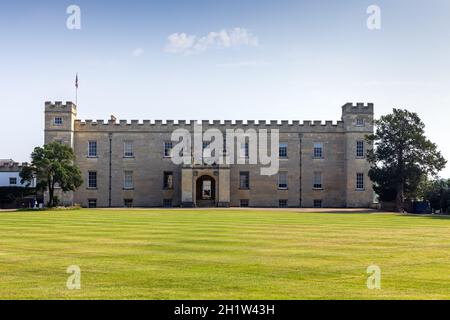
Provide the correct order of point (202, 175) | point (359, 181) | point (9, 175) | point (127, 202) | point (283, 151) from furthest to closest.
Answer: point (9, 175) → point (283, 151) → point (127, 202) → point (359, 181) → point (202, 175)

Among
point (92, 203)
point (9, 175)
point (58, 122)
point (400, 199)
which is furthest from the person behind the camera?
point (9, 175)

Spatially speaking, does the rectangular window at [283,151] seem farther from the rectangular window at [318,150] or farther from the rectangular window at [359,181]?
the rectangular window at [359,181]

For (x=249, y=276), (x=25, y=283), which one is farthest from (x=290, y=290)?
(x=25, y=283)

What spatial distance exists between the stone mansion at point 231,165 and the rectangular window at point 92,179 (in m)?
0.10

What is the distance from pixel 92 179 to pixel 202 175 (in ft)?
37.9

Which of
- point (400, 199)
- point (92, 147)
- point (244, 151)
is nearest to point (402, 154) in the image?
point (400, 199)

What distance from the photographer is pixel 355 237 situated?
18.8m

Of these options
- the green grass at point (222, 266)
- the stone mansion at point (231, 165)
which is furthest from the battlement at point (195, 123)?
the green grass at point (222, 266)

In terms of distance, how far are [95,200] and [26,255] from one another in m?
47.2

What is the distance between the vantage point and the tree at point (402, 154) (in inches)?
1891

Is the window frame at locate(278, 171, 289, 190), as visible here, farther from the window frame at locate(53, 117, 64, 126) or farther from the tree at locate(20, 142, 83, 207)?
the window frame at locate(53, 117, 64, 126)

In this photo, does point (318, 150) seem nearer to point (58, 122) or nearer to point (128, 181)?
point (128, 181)

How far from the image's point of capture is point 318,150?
199 ft

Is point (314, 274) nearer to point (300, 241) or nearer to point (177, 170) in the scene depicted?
point (300, 241)
